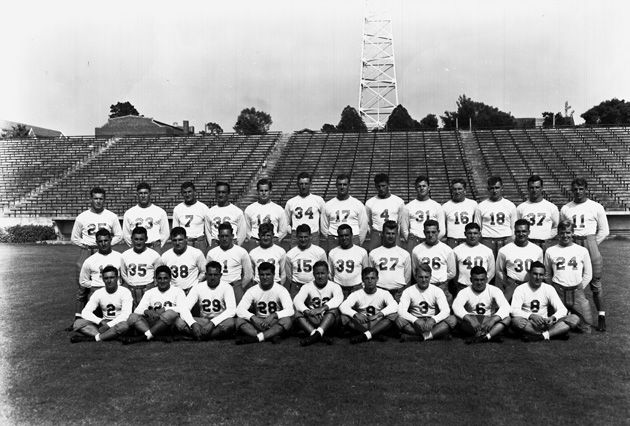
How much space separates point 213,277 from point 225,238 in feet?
2.25

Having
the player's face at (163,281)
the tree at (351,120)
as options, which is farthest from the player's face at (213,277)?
the tree at (351,120)

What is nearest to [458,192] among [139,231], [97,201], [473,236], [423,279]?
[473,236]

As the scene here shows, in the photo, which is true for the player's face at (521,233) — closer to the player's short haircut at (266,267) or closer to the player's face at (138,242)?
the player's short haircut at (266,267)

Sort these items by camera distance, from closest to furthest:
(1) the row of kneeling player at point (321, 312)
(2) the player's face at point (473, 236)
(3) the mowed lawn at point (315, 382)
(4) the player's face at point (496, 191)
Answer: (3) the mowed lawn at point (315, 382) → (1) the row of kneeling player at point (321, 312) → (2) the player's face at point (473, 236) → (4) the player's face at point (496, 191)

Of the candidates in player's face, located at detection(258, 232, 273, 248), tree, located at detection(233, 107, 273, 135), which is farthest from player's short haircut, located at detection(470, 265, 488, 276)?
tree, located at detection(233, 107, 273, 135)

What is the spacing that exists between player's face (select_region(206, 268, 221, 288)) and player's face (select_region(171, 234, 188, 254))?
70 centimetres

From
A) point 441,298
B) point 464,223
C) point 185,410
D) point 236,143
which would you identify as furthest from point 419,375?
point 236,143

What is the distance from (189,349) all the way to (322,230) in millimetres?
2783

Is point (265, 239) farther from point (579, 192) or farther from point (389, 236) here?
point (579, 192)

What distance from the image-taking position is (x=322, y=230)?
7.85 metres

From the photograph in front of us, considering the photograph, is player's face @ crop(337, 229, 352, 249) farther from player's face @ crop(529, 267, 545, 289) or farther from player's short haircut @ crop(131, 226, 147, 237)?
player's short haircut @ crop(131, 226, 147, 237)

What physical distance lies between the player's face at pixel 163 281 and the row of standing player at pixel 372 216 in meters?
1.26

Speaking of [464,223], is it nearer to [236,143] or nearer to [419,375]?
[419,375]

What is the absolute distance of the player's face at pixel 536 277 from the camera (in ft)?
20.4
